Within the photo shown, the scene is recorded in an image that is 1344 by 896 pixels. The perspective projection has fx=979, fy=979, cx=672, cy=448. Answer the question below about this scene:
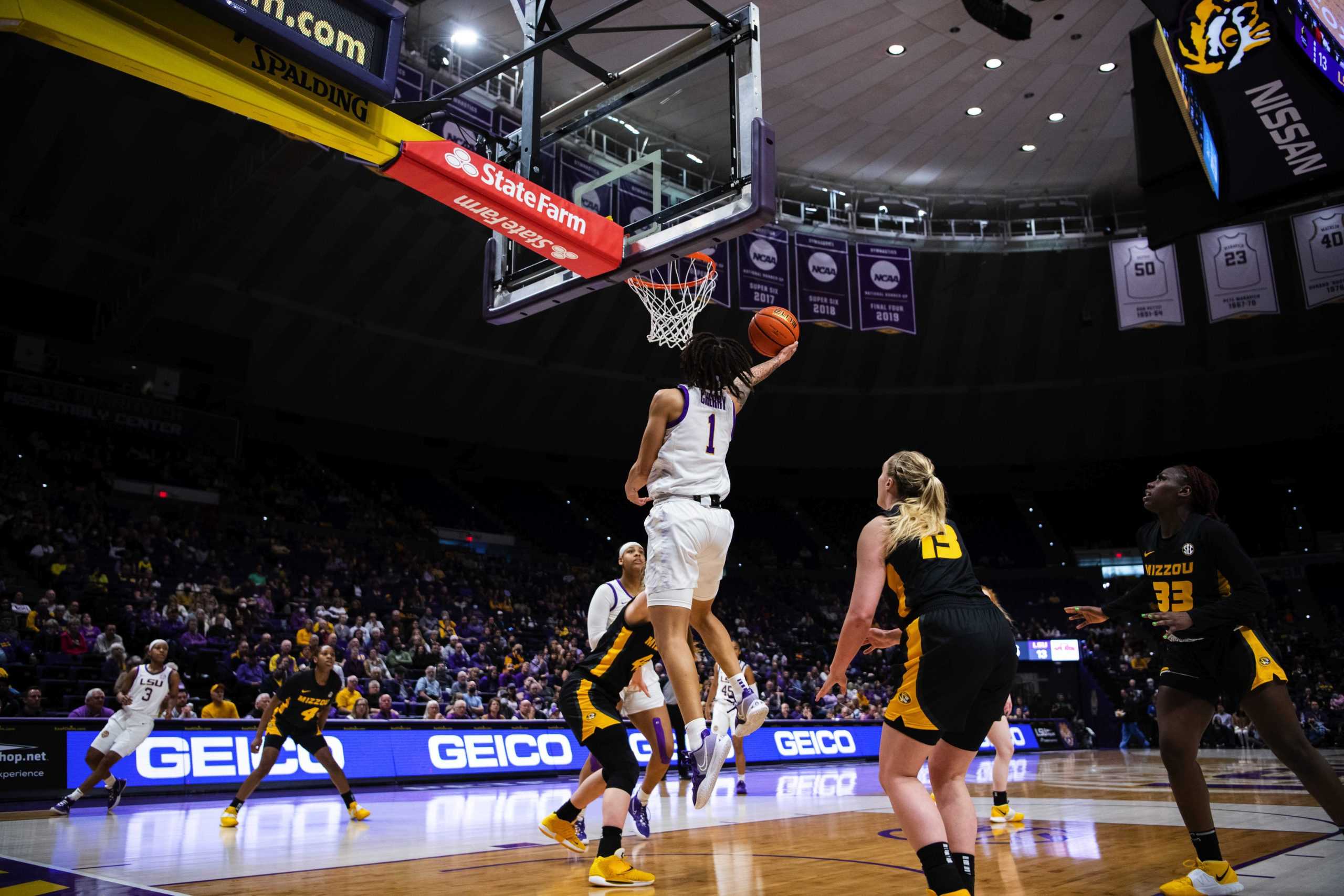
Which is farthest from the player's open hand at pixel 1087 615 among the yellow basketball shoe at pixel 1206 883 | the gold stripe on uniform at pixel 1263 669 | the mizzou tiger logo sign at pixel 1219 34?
the mizzou tiger logo sign at pixel 1219 34

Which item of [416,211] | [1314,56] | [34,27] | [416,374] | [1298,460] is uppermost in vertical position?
[416,211]

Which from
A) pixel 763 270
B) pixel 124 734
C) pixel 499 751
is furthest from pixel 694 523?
pixel 763 270

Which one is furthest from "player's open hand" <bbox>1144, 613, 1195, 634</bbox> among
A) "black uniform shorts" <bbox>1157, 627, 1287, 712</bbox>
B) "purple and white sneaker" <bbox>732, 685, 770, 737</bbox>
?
"purple and white sneaker" <bbox>732, 685, 770, 737</bbox>

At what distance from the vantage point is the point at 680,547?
4.81m

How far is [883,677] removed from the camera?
2736cm

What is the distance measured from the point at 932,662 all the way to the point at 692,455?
67.3 inches

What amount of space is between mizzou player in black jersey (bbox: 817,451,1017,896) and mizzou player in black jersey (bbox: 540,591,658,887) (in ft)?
5.36

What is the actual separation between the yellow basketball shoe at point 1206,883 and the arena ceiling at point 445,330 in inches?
720

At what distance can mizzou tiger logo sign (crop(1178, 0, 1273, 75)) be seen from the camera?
7281mm

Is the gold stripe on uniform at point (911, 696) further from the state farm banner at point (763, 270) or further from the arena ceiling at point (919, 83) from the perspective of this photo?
the state farm banner at point (763, 270)

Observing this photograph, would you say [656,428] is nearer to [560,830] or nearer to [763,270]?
[560,830]

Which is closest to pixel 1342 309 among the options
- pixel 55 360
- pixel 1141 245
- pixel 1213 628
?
pixel 1141 245

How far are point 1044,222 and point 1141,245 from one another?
205 inches

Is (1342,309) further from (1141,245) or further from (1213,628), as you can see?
(1213,628)
